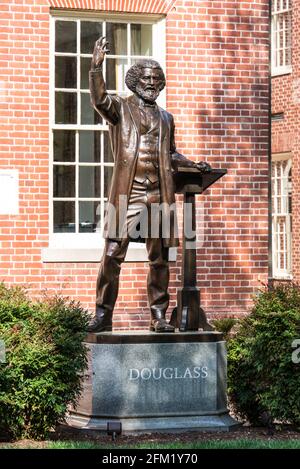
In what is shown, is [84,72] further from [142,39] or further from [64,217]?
[64,217]

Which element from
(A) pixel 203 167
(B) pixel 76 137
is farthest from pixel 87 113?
(A) pixel 203 167

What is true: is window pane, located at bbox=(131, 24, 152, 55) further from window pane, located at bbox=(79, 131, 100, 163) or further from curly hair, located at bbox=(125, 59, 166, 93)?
curly hair, located at bbox=(125, 59, 166, 93)

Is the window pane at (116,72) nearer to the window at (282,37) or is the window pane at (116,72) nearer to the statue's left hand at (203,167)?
the statue's left hand at (203,167)

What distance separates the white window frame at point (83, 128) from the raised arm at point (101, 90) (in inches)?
126

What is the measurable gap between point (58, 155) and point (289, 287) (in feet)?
12.8

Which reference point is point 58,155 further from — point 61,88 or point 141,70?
point 141,70

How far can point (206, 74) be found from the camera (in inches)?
528

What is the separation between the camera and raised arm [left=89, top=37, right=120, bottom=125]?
30.9 ft

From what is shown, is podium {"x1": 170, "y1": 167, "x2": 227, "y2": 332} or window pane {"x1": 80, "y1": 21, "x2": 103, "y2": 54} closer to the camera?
podium {"x1": 170, "y1": 167, "x2": 227, "y2": 332}

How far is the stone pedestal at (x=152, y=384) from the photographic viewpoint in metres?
9.45

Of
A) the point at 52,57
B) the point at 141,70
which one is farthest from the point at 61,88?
the point at 141,70

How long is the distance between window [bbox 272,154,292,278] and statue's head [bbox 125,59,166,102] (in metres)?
13.0

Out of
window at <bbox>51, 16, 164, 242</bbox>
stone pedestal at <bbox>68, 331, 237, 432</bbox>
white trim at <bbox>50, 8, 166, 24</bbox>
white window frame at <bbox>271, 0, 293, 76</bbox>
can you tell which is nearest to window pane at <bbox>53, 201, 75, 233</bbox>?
window at <bbox>51, 16, 164, 242</bbox>

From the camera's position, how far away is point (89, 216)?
1314 cm
